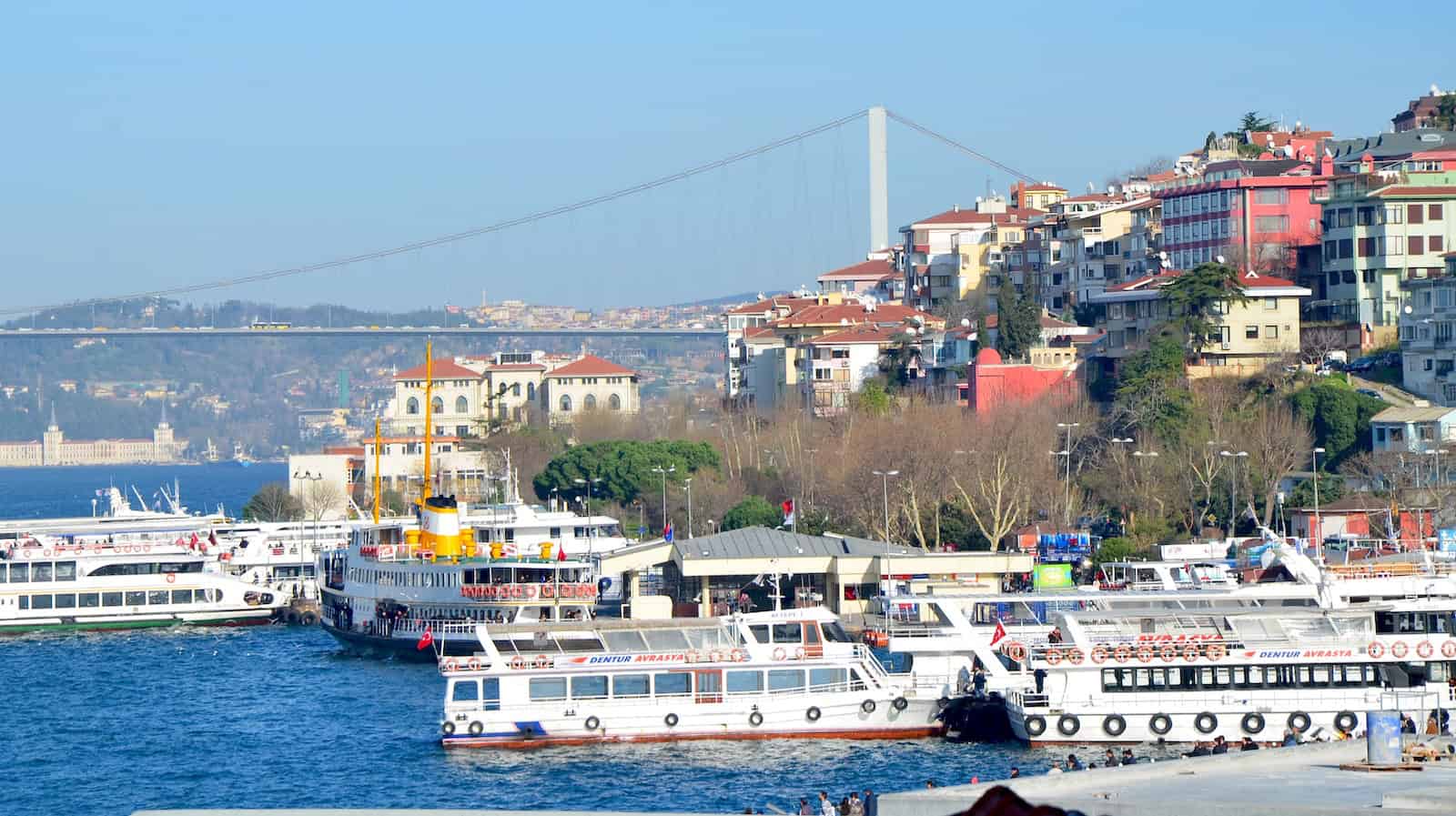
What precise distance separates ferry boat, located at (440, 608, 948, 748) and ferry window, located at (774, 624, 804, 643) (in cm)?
19

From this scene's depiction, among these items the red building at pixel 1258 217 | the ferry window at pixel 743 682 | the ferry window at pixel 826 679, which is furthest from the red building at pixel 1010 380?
the ferry window at pixel 743 682

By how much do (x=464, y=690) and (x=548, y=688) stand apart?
936 mm

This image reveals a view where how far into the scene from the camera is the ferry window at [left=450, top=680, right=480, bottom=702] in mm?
24500

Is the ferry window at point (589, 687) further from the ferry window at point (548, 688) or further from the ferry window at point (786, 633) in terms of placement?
the ferry window at point (786, 633)

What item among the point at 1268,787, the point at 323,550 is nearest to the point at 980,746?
the point at 1268,787

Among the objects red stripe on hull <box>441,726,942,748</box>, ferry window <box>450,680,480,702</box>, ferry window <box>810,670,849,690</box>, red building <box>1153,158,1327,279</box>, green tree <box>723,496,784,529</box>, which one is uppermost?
red building <box>1153,158,1327,279</box>

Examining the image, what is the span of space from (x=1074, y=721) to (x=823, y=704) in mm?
2684

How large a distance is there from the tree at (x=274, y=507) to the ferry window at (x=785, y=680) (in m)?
38.1

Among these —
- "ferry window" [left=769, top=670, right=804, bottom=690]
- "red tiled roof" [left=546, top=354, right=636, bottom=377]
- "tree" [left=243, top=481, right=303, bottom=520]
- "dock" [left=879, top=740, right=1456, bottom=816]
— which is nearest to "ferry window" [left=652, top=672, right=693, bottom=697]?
"ferry window" [left=769, top=670, right=804, bottom=690]

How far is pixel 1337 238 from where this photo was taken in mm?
48000

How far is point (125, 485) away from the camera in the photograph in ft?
478

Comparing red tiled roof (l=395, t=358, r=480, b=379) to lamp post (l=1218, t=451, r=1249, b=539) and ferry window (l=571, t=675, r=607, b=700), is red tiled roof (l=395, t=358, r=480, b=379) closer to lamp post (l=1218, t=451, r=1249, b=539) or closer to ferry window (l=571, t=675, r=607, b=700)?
lamp post (l=1218, t=451, r=1249, b=539)

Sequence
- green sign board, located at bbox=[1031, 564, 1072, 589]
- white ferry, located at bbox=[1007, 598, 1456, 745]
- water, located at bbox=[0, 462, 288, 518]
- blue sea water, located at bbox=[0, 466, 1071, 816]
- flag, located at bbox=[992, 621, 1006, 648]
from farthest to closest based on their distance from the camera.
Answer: water, located at bbox=[0, 462, 288, 518] < green sign board, located at bbox=[1031, 564, 1072, 589] < flag, located at bbox=[992, 621, 1006, 648] < white ferry, located at bbox=[1007, 598, 1456, 745] < blue sea water, located at bbox=[0, 466, 1071, 816]

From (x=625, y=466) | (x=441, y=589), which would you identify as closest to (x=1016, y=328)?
(x=625, y=466)
